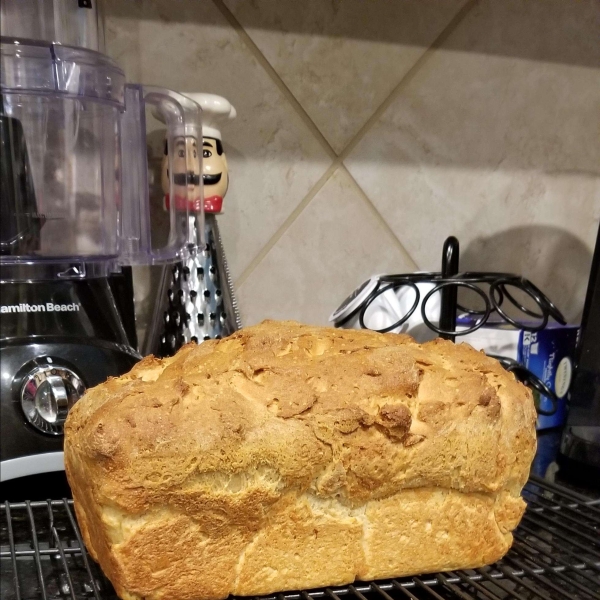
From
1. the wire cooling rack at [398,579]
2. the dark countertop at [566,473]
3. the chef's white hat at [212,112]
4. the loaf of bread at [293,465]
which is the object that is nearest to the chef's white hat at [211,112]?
the chef's white hat at [212,112]

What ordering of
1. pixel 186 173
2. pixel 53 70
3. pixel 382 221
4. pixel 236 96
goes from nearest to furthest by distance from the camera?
1. pixel 53 70
2. pixel 186 173
3. pixel 236 96
4. pixel 382 221

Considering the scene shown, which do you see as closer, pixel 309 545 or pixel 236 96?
pixel 309 545

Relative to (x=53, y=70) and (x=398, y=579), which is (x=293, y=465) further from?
(x=53, y=70)

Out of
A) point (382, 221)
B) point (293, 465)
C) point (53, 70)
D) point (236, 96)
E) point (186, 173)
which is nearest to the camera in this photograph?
point (293, 465)

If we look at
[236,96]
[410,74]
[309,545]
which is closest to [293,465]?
[309,545]

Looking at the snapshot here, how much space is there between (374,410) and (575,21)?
983 mm

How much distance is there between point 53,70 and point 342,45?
484 millimetres

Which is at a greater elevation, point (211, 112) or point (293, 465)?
point (211, 112)

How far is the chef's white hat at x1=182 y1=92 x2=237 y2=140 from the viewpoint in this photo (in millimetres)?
861

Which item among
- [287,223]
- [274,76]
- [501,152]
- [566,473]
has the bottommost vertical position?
[566,473]

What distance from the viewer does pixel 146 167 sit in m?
0.82

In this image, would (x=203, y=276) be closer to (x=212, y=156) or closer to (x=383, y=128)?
(x=212, y=156)

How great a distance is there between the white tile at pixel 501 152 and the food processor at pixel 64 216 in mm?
390

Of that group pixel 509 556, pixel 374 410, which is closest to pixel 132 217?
pixel 374 410
